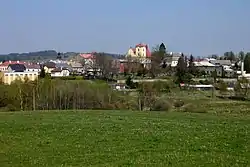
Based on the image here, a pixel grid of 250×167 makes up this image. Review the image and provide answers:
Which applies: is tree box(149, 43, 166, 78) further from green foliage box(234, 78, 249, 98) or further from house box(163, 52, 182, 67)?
green foliage box(234, 78, 249, 98)

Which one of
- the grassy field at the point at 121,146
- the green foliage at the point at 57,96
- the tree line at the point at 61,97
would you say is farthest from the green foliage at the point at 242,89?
the grassy field at the point at 121,146

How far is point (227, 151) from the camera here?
14953 millimetres

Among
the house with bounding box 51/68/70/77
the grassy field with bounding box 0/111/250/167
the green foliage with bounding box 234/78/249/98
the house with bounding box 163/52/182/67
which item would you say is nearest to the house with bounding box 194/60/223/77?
the house with bounding box 163/52/182/67

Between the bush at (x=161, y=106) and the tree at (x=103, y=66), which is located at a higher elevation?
the tree at (x=103, y=66)

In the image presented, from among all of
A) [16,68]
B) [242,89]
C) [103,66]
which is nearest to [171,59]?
[103,66]

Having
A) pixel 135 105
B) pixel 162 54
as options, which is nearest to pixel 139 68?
pixel 162 54

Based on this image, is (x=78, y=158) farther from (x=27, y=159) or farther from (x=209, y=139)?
(x=209, y=139)

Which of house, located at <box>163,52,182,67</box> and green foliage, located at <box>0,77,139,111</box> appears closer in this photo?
green foliage, located at <box>0,77,139,111</box>

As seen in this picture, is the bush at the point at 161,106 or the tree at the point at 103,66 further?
the tree at the point at 103,66

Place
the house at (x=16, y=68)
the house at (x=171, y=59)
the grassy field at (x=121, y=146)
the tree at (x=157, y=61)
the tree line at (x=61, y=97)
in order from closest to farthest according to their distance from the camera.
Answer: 1. the grassy field at (x=121, y=146)
2. the tree line at (x=61, y=97)
3. the house at (x=16, y=68)
4. the tree at (x=157, y=61)
5. the house at (x=171, y=59)

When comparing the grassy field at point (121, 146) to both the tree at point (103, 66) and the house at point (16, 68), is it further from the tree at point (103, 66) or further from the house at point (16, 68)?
the tree at point (103, 66)

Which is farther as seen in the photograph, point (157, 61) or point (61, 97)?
point (157, 61)

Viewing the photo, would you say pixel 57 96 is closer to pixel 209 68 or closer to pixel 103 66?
pixel 103 66

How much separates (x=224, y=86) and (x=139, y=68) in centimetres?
4197
